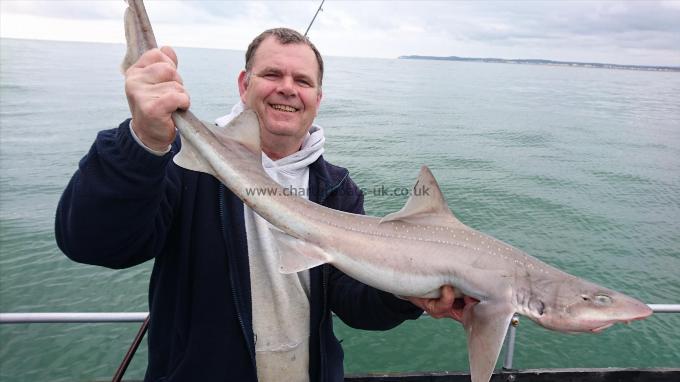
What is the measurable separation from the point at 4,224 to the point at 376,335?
446 inches

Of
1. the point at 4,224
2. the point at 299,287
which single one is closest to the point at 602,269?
the point at 299,287

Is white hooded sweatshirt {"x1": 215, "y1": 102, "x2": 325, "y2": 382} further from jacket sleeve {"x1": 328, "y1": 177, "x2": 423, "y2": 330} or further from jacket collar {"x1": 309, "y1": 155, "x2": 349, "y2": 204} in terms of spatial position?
jacket collar {"x1": 309, "y1": 155, "x2": 349, "y2": 204}

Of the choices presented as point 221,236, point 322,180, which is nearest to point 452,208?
point 322,180

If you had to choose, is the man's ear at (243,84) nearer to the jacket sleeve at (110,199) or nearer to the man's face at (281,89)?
the man's face at (281,89)

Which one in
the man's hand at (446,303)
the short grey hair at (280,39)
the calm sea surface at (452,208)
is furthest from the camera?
the calm sea surface at (452,208)

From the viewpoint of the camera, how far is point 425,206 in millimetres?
2859

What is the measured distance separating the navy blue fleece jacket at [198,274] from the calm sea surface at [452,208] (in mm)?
5058

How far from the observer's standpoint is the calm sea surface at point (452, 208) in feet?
26.5

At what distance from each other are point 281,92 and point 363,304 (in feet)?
5.29

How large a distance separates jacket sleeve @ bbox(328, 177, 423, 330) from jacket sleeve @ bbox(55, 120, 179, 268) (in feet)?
4.49

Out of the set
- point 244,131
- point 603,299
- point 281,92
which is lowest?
point 603,299

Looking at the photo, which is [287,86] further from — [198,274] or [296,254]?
[198,274]

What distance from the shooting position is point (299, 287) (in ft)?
9.85

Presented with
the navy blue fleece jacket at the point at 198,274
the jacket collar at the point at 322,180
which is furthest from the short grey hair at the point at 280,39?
the navy blue fleece jacket at the point at 198,274
